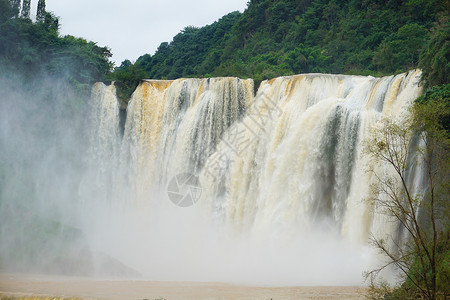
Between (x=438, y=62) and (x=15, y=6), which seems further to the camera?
(x=15, y=6)

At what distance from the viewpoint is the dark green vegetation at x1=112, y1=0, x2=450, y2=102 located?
3180 cm

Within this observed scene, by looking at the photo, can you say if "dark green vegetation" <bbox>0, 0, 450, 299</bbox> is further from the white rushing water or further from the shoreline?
the shoreline

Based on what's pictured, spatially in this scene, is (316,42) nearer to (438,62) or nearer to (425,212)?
(438,62)

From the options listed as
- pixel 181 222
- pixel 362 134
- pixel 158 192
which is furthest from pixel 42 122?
pixel 362 134

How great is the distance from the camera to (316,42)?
4091 cm

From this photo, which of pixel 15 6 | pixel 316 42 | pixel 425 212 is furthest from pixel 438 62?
pixel 316 42

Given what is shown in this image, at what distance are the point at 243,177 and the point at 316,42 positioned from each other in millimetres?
20340

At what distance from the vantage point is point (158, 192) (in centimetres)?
2698

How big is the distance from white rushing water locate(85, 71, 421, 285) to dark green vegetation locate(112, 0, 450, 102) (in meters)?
2.76

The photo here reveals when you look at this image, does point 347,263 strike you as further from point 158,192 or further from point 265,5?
point 265,5

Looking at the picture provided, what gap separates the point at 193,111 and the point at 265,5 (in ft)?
82.9

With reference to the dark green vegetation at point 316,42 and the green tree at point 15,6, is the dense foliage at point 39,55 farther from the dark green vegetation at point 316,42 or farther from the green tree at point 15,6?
the dark green vegetation at point 316,42

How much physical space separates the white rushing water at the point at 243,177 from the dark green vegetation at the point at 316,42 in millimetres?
2756

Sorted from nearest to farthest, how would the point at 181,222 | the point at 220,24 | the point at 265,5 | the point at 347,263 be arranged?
the point at 347,263
the point at 181,222
the point at 265,5
the point at 220,24
